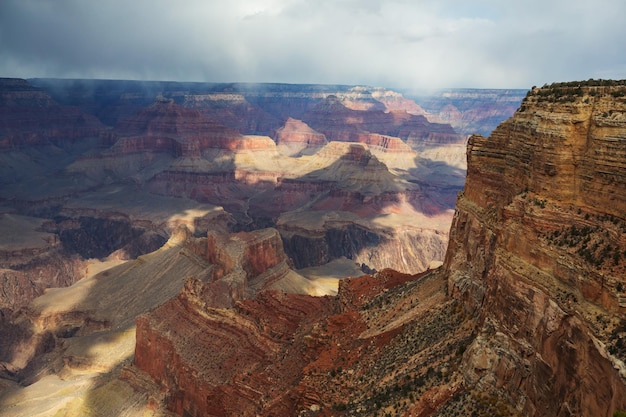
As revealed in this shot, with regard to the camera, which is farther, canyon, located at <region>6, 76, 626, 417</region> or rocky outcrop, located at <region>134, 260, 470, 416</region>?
rocky outcrop, located at <region>134, 260, 470, 416</region>

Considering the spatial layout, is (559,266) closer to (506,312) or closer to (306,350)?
(506,312)

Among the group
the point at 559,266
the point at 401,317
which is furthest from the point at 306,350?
the point at 559,266

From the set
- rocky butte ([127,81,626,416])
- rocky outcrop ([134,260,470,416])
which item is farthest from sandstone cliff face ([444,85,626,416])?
rocky outcrop ([134,260,470,416])

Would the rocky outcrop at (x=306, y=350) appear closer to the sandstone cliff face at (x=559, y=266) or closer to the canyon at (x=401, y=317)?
the canyon at (x=401, y=317)

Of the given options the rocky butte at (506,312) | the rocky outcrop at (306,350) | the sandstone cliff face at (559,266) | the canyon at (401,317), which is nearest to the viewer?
the sandstone cliff face at (559,266)

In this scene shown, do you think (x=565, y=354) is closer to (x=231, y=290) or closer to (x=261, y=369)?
(x=261, y=369)

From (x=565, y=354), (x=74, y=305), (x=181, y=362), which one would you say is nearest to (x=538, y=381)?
(x=565, y=354)

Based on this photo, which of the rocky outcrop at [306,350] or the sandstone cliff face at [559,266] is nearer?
the sandstone cliff face at [559,266]

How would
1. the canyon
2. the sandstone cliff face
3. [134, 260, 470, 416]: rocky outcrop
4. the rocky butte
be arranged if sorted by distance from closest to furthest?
the sandstone cliff face, the rocky butte, the canyon, [134, 260, 470, 416]: rocky outcrop

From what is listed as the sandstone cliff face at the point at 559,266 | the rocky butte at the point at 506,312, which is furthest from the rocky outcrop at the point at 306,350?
the sandstone cliff face at the point at 559,266

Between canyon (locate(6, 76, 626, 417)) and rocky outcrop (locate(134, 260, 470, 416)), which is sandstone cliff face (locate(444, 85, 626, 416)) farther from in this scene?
rocky outcrop (locate(134, 260, 470, 416))
